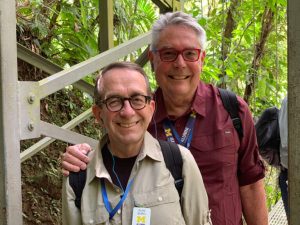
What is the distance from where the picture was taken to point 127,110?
1.62 meters

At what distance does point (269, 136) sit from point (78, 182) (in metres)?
2.05

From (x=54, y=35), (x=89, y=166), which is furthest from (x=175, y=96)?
(x=54, y=35)

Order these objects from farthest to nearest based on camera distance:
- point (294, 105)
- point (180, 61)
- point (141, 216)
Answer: point (180, 61)
point (141, 216)
point (294, 105)

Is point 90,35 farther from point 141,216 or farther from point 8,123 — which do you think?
point 141,216

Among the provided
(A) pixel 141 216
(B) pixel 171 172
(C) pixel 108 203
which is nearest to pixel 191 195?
(B) pixel 171 172

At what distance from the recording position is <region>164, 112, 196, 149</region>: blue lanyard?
1.99 metres

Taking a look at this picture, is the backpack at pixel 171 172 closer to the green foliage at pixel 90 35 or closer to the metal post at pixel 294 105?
the metal post at pixel 294 105

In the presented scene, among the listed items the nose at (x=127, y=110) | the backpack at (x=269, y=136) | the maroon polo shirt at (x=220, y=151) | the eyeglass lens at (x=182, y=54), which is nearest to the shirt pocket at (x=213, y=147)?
the maroon polo shirt at (x=220, y=151)

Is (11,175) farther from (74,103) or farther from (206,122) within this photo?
(74,103)

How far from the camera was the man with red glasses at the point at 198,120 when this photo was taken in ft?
6.53

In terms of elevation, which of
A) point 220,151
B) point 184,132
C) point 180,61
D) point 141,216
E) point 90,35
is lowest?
point 141,216

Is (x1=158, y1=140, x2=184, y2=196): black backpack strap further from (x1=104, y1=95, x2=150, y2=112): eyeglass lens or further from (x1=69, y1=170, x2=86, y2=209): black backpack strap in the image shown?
(x1=69, y1=170, x2=86, y2=209): black backpack strap

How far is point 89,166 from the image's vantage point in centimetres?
168

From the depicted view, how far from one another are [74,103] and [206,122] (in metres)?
3.39
